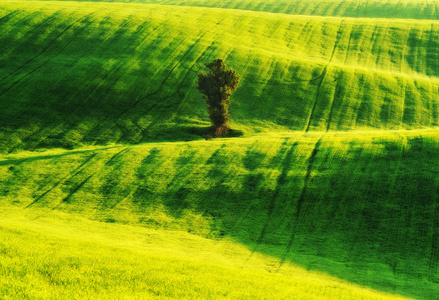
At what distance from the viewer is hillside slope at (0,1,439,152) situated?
43688mm

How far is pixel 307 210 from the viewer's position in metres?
26.8

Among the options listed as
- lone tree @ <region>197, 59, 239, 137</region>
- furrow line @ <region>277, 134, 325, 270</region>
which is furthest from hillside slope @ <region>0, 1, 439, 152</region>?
furrow line @ <region>277, 134, 325, 270</region>

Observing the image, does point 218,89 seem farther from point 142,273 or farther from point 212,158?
point 142,273

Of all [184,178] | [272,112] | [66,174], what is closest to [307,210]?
[184,178]

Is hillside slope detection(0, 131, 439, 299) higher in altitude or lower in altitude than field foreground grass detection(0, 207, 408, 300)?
lower

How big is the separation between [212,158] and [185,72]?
69.5 feet

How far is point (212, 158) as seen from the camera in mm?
33281

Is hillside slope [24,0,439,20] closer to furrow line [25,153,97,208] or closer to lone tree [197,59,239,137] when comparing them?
lone tree [197,59,239,137]

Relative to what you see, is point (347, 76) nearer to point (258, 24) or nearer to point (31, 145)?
point (258, 24)

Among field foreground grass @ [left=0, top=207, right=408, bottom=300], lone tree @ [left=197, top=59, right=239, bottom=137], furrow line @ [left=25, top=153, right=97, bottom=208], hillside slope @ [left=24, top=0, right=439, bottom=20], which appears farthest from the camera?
hillside slope @ [left=24, top=0, right=439, bottom=20]

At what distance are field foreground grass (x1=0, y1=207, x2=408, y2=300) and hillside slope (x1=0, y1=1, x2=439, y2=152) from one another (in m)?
20.2

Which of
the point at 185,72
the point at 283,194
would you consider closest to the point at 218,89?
the point at 185,72

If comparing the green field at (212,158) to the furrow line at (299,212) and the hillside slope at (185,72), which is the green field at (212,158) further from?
the hillside slope at (185,72)

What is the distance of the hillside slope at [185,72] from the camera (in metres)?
43.7
